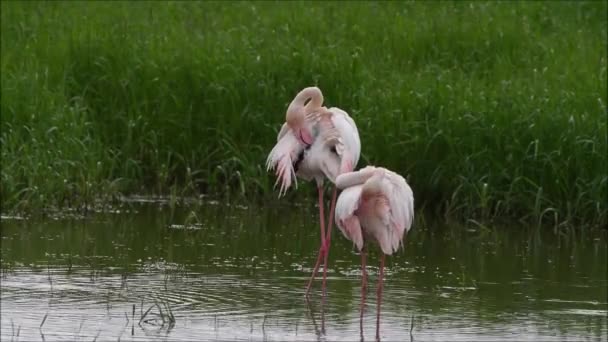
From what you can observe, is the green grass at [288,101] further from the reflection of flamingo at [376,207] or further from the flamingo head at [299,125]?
the reflection of flamingo at [376,207]

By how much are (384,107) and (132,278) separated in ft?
13.6

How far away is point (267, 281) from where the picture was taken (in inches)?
368

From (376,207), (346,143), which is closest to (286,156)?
(346,143)

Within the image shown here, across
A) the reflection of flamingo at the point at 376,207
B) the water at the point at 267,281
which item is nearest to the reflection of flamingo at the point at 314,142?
the reflection of flamingo at the point at 376,207

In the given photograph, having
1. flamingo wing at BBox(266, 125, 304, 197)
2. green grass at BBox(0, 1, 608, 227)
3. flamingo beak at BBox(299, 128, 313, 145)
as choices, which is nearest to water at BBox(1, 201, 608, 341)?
green grass at BBox(0, 1, 608, 227)

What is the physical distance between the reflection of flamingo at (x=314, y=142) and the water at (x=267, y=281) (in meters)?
0.76

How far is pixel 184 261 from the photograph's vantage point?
9.96m

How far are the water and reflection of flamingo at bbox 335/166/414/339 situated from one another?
45 centimetres

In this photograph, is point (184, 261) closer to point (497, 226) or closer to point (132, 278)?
point (132, 278)

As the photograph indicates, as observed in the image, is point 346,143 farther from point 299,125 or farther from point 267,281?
point 267,281

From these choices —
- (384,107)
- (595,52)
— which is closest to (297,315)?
(384,107)

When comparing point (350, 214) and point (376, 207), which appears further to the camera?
point (376, 207)

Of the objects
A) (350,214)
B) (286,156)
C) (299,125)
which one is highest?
(299,125)

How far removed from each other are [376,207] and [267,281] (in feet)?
3.70
